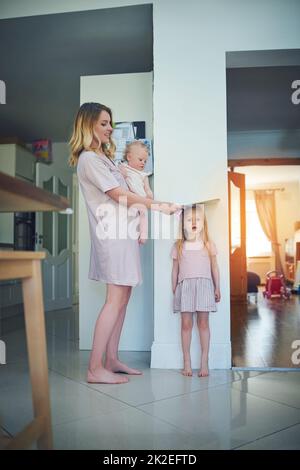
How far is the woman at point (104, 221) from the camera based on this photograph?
6.02 feet

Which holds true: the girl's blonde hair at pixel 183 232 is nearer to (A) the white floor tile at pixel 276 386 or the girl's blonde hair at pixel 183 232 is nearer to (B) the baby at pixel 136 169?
(B) the baby at pixel 136 169

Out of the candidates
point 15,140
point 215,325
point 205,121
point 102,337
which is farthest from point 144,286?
point 15,140

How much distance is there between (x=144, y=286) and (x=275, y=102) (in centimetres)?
282

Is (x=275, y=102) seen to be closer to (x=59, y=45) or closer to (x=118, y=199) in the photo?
(x=59, y=45)

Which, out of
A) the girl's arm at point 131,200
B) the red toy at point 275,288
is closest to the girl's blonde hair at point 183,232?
the girl's arm at point 131,200

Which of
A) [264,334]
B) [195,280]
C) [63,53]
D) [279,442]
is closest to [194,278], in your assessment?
[195,280]

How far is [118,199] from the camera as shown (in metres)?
1.82

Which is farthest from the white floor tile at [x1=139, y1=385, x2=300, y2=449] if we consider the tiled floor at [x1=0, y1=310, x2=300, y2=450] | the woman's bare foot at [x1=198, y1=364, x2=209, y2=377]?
the woman's bare foot at [x1=198, y1=364, x2=209, y2=377]

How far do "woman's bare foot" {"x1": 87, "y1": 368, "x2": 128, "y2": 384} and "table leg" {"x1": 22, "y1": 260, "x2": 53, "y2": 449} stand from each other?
83 cm

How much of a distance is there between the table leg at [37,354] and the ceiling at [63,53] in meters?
2.11

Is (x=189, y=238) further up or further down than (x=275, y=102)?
further down

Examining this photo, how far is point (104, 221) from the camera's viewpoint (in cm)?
186

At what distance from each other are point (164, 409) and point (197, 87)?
173 cm

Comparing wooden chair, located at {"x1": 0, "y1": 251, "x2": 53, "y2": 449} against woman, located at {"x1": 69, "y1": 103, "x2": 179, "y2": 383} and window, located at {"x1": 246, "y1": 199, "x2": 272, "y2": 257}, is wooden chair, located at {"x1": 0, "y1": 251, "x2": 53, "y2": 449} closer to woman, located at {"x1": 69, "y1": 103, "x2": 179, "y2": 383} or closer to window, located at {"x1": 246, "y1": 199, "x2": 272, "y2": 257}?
woman, located at {"x1": 69, "y1": 103, "x2": 179, "y2": 383}
